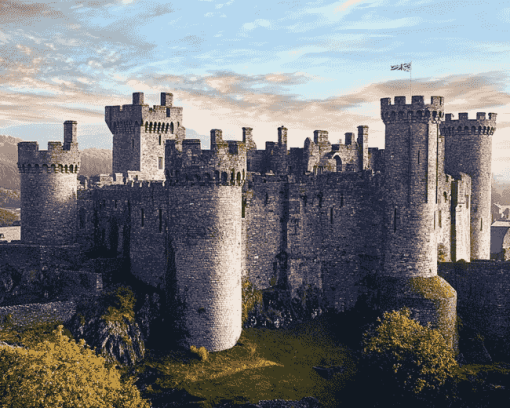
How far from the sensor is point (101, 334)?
135 ft

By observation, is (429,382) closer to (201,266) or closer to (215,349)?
(215,349)

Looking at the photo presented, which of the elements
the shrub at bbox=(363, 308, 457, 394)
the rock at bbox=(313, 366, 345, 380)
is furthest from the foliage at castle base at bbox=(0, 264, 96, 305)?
the shrub at bbox=(363, 308, 457, 394)

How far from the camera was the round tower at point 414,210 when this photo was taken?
46375 millimetres

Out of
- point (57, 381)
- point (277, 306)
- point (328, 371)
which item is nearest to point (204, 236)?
point (277, 306)

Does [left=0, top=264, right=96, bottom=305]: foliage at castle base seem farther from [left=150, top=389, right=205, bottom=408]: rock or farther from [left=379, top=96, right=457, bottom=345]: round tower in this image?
[left=379, top=96, right=457, bottom=345]: round tower

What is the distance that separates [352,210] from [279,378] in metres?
16.3

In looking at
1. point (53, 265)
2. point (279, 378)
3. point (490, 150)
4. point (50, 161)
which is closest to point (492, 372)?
point (279, 378)

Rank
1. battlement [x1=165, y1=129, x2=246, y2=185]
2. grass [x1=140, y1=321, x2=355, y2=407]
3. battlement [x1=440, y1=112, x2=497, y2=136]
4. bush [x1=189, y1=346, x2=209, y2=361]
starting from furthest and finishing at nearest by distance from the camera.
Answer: battlement [x1=440, y1=112, x2=497, y2=136] → battlement [x1=165, y1=129, x2=246, y2=185] → bush [x1=189, y1=346, x2=209, y2=361] → grass [x1=140, y1=321, x2=355, y2=407]

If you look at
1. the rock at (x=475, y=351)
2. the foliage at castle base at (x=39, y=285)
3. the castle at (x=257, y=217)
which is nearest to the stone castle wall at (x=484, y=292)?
the rock at (x=475, y=351)

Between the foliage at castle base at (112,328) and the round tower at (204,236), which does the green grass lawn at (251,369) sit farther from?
the round tower at (204,236)

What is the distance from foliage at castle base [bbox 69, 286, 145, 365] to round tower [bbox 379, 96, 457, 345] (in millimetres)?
19857

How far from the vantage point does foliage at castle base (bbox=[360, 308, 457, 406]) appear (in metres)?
40.0

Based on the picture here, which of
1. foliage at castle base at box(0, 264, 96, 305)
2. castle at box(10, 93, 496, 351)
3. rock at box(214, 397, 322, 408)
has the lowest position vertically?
rock at box(214, 397, 322, 408)

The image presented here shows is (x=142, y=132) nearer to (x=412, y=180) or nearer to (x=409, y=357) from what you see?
(x=412, y=180)
